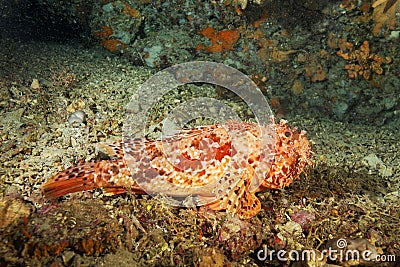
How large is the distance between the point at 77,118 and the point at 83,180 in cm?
176

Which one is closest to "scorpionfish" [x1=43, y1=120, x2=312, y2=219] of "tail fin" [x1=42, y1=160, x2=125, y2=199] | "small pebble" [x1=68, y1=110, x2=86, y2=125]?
"tail fin" [x1=42, y1=160, x2=125, y2=199]

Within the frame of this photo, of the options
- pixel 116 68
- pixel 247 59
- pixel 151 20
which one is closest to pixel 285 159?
pixel 247 59

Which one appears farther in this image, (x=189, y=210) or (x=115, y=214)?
(x=189, y=210)

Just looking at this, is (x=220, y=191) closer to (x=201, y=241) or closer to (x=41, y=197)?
(x=201, y=241)

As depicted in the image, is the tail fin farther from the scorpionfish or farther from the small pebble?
the small pebble

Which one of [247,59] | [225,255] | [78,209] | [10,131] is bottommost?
[225,255]

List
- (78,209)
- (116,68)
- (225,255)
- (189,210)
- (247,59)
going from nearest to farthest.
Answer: (78,209) < (225,255) < (189,210) < (116,68) < (247,59)

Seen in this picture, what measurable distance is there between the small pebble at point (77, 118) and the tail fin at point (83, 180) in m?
1.44

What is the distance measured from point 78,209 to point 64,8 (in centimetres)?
622

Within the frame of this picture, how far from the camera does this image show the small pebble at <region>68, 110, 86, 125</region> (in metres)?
4.84

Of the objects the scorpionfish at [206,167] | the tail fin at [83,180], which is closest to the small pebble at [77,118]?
the scorpionfish at [206,167]

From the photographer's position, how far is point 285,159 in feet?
13.2

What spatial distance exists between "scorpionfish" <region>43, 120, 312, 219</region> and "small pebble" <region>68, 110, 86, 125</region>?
127 centimetres

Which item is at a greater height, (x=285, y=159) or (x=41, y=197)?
(x=285, y=159)
